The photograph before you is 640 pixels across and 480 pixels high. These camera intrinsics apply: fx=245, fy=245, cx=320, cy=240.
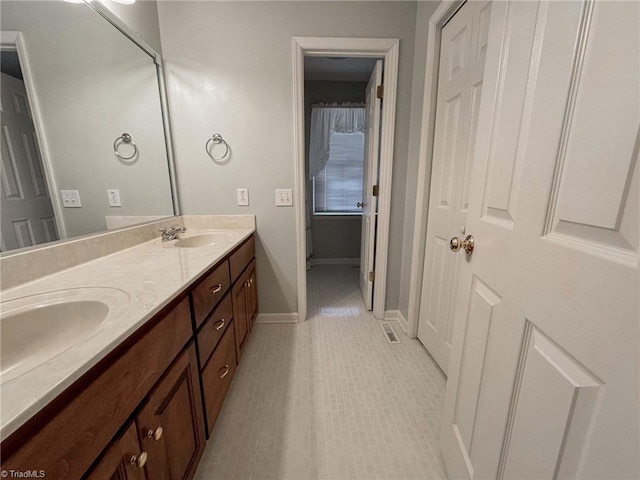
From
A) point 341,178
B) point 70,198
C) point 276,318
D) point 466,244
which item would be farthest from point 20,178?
point 341,178

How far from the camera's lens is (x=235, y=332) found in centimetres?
138

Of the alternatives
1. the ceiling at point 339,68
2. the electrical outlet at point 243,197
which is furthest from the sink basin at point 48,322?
the ceiling at point 339,68

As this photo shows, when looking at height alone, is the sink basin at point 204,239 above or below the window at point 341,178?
below

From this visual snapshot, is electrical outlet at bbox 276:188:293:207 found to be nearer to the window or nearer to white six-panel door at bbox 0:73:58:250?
white six-panel door at bbox 0:73:58:250

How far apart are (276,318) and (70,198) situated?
1.49 m

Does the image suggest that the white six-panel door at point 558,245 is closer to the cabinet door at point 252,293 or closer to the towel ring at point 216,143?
the cabinet door at point 252,293

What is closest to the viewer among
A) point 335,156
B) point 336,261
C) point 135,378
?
point 135,378

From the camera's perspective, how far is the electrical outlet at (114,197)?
125cm

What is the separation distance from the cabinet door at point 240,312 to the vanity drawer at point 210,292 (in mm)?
185

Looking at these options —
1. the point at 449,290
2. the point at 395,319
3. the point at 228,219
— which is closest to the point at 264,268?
the point at 228,219

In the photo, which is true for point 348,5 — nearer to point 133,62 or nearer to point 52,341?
point 133,62

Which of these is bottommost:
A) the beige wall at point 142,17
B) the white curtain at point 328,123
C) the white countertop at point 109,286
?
the white countertop at point 109,286

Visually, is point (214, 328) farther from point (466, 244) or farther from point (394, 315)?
point (394, 315)

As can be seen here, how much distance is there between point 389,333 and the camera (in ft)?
6.25
